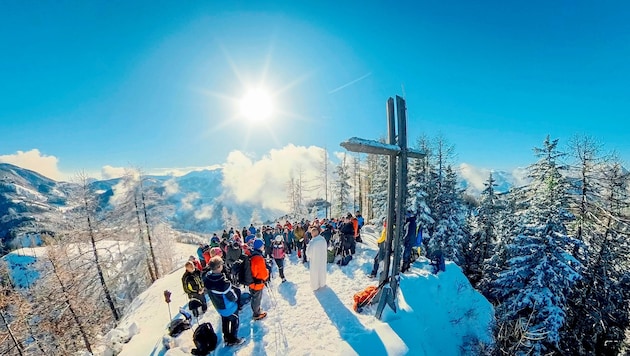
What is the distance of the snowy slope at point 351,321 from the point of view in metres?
6.03

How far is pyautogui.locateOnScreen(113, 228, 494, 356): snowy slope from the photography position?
603cm

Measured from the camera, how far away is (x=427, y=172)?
2278cm

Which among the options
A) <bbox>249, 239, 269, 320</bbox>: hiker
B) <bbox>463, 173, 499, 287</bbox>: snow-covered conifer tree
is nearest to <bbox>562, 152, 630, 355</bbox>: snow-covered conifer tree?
<bbox>463, 173, 499, 287</bbox>: snow-covered conifer tree

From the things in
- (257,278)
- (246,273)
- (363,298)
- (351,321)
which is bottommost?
(351,321)

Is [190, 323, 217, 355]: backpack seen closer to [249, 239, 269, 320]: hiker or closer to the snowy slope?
the snowy slope

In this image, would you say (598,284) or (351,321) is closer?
(351,321)

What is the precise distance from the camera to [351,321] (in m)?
6.82

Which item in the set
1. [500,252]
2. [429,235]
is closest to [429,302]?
[429,235]

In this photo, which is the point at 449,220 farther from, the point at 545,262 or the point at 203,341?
the point at 203,341

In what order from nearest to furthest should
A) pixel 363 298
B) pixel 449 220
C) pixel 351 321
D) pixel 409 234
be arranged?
pixel 351 321 < pixel 363 298 < pixel 409 234 < pixel 449 220

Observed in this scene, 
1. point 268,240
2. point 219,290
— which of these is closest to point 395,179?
point 219,290

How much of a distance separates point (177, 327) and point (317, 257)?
13.8ft

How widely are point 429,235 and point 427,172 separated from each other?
523cm

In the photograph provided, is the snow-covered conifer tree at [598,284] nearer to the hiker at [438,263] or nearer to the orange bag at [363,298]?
the hiker at [438,263]
